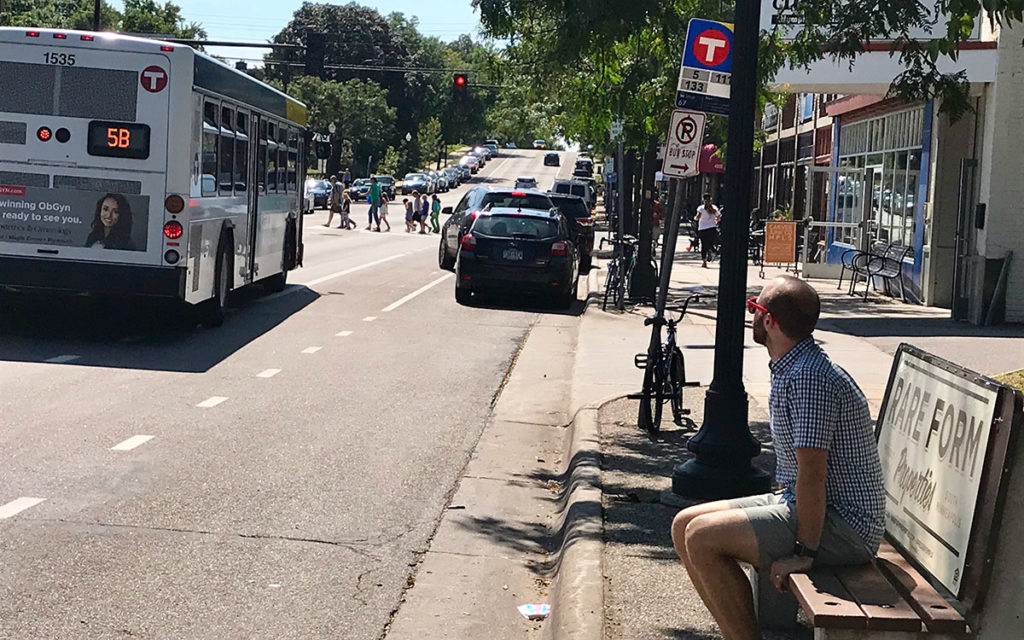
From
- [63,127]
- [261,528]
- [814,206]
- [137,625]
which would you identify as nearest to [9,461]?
[261,528]

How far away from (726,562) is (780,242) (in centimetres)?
2395

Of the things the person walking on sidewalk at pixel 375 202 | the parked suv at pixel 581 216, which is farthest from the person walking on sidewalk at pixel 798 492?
the person walking on sidewalk at pixel 375 202

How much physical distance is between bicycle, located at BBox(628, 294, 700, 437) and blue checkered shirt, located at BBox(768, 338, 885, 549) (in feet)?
18.0

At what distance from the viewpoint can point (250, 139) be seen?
17.9 m

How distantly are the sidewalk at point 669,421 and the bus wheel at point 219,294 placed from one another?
4.25 m

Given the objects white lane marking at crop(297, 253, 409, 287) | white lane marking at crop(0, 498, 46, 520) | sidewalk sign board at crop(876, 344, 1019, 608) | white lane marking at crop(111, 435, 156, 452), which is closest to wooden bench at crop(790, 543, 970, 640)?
sidewalk sign board at crop(876, 344, 1019, 608)

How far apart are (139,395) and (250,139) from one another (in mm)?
6969

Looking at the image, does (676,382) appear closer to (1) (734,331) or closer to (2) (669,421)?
(2) (669,421)

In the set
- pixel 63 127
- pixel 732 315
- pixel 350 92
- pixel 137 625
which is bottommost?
pixel 137 625

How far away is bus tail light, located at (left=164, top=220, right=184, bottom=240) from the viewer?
1425 cm

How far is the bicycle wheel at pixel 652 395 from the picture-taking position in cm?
1045

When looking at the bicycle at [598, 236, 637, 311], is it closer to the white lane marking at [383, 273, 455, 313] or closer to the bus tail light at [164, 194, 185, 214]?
the white lane marking at [383, 273, 455, 313]

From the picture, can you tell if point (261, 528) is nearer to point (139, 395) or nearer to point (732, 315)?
point (732, 315)

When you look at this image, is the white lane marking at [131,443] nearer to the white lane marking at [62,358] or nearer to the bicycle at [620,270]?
the white lane marking at [62,358]
